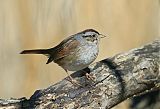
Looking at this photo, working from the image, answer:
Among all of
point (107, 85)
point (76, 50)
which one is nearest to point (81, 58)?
point (76, 50)

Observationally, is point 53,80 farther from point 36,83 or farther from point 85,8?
point 85,8

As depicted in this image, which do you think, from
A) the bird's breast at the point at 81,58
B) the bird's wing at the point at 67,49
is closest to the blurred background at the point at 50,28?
the bird's wing at the point at 67,49

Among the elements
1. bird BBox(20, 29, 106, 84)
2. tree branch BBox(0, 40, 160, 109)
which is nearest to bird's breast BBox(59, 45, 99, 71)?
bird BBox(20, 29, 106, 84)

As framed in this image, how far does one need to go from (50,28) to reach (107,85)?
1.57 meters

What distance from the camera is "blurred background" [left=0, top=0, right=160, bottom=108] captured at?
6.34 meters

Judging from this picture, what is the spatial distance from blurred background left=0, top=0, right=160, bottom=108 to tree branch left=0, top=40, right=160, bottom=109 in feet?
3.12

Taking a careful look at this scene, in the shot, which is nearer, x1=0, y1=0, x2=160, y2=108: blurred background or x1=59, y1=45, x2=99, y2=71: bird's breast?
x1=59, y1=45, x2=99, y2=71: bird's breast

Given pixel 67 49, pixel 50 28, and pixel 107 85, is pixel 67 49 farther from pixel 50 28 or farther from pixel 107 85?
pixel 50 28

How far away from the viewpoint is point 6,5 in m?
6.30

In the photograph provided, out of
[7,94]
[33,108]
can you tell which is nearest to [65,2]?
[7,94]

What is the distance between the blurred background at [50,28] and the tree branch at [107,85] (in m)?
Answer: 0.95

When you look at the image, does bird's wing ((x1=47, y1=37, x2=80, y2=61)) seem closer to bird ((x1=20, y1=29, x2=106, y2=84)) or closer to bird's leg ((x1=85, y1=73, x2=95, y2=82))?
bird ((x1=20, y1=29, x2=106, y2=84))

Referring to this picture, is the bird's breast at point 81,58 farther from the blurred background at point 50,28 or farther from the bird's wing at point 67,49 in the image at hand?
the blurred background at point 50,28

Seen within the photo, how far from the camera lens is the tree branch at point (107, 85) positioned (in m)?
4.82
